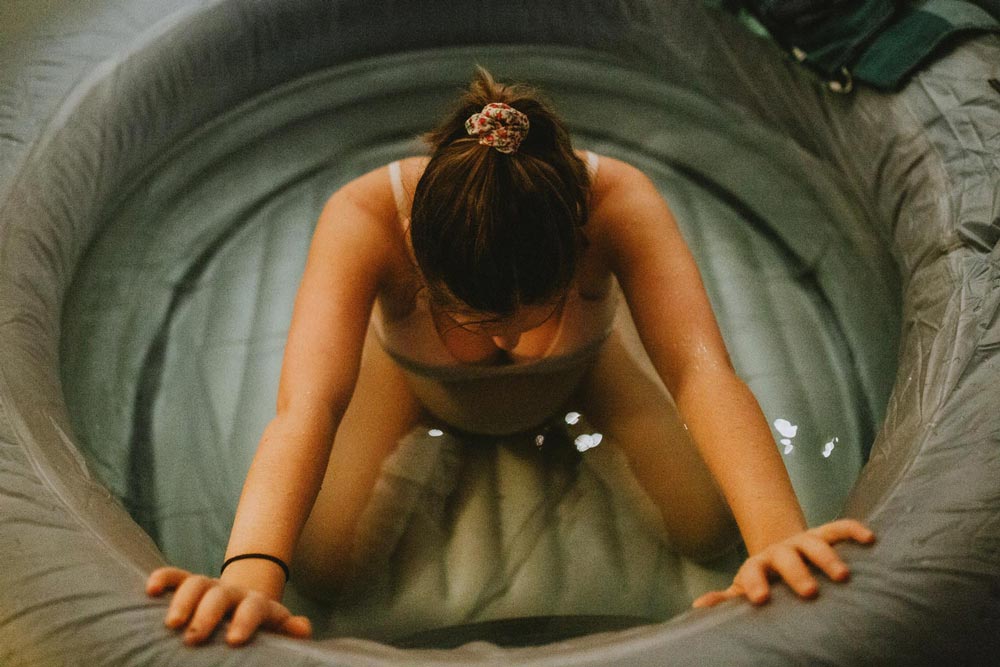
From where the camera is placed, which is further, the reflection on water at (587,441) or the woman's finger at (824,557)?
the reflection on water at (587,441)

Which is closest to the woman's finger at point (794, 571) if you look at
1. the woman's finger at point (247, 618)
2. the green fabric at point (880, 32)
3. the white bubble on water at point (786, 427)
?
the woman's finger at point (247, 618)

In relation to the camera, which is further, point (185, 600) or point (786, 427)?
point (786, 427)

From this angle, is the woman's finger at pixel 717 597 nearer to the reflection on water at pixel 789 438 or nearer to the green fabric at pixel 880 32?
the reflection on water at pixel 789 438

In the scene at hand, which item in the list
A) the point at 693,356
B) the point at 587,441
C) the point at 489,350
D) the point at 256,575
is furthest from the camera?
the point at 587,441

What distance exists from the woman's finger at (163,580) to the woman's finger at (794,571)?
47 centimetres

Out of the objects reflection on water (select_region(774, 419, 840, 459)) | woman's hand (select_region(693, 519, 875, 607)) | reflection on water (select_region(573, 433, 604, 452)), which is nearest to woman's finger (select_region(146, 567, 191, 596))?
woman's hand (select_region(693, 519, 875, 607))

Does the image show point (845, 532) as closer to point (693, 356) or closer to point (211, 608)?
point (693, 356)

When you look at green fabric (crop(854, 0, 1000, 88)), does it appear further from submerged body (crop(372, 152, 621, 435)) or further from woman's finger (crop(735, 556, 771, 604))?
woman's finger (crop(735, 556, 771, 604))

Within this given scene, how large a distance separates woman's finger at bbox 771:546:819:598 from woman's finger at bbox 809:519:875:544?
0.10 feet

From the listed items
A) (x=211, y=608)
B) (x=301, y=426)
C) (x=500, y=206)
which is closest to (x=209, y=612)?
(x=211, y=608)

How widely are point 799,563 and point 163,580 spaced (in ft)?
1.62

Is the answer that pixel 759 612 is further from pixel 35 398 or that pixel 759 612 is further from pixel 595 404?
pixel 35 398

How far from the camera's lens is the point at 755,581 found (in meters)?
0.70

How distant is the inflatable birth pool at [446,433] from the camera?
27.4 inches
